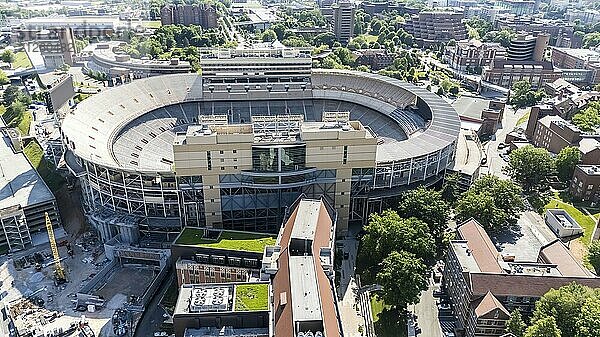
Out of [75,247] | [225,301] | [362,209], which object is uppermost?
[225,301]

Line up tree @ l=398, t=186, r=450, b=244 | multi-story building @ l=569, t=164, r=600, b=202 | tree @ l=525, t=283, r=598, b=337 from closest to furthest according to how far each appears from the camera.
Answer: tree @ l=525, t=283, r=598, b=337
tree @ l=398, t=186, r=450, b=244
multi-story building @ l=569, t=164, r=600, b=202

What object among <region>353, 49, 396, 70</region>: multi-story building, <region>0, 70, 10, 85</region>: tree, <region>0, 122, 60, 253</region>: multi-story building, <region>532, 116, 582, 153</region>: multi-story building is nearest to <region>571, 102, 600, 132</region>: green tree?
<region>532, 116, 582, 153</region>: multi-story building

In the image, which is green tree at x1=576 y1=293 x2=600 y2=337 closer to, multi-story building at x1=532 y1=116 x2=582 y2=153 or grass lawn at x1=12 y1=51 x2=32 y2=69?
multi-story building at x1=532 y1=116 x2=582 y2=153

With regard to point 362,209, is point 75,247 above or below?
below

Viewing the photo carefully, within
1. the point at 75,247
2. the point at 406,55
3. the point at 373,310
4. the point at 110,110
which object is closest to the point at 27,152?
the point at 110,110

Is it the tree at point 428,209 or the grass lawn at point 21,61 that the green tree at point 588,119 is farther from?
the grass lawn at point 21,61

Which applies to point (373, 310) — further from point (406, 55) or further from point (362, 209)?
point (406, 55)
